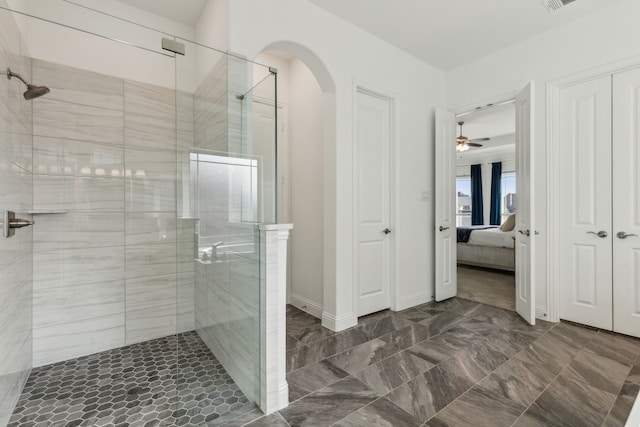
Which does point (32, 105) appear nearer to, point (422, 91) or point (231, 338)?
point (231, 338)

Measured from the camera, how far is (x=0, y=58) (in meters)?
1.49

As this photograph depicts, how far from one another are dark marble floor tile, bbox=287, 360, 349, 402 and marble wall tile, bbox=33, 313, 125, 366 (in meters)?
1.52

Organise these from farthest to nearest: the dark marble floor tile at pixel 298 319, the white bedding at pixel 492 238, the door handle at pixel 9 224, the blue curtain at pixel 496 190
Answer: the blue curtain at pixel 496 190 < the white bedding at pixel 492 238 < the dark marble floor tile at pixel 298 319 < the door handle at pixel 9 224

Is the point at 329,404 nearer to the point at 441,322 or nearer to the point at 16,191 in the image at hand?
the point at 441,322

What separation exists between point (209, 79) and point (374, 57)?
2007 mm

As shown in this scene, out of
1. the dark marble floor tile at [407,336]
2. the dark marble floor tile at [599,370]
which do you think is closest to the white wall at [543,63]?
the dark marble floor tile at [599,370]

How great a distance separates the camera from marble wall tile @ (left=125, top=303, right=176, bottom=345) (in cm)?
251

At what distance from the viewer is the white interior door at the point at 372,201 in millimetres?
3078

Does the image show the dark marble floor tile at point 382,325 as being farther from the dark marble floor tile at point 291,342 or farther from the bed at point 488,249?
the bed at point 488,249

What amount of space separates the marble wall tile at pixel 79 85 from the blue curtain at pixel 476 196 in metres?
8.72

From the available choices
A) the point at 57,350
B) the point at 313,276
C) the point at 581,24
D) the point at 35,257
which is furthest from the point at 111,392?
the point at 581,24

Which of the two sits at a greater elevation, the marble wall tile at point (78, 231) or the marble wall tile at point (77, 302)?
the marble wall tile at point (78, 231)

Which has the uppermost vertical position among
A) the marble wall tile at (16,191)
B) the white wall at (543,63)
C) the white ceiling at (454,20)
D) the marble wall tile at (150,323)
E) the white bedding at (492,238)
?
the white ceiling at (454,20)

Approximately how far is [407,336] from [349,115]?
2.09 meters
